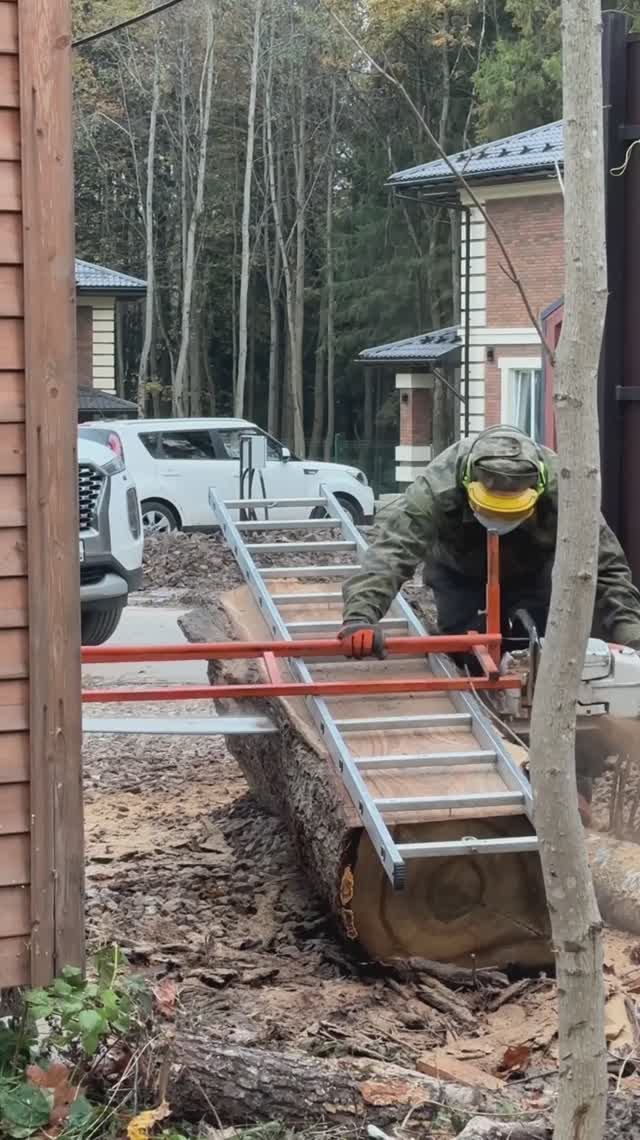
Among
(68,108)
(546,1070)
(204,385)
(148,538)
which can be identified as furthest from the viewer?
(204,385)

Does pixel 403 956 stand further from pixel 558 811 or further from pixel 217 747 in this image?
pixel 217 747

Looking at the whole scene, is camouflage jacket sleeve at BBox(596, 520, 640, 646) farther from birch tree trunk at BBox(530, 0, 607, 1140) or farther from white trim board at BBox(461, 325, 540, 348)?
white trim board at BBox(461, 325, 540, 348)

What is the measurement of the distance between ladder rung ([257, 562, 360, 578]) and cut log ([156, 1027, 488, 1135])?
9.86 feet

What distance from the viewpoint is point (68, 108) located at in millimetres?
3395

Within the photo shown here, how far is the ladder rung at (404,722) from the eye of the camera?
196 inches

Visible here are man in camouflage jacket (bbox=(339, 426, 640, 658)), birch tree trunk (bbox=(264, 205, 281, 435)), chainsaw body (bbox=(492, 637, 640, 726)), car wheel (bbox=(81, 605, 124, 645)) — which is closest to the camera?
chainsaw body (bbox=(492, 637, 640, 726))

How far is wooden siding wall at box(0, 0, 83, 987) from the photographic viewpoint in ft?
11.0

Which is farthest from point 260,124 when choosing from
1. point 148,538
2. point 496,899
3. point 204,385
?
point 496,899

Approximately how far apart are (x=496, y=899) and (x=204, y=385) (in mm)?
46305

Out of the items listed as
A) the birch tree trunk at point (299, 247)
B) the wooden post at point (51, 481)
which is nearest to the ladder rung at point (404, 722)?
the wooden post at point (51, 481)

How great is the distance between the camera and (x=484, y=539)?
5.85 meters

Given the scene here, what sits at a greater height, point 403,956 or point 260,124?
point 260,124

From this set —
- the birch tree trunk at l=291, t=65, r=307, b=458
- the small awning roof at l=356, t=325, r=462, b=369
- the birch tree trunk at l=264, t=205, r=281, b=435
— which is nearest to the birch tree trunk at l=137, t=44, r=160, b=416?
the birch tree trunk at l=264, t=205, r=281, b=435

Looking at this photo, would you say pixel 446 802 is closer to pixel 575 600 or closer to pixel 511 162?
pixel 575 600
